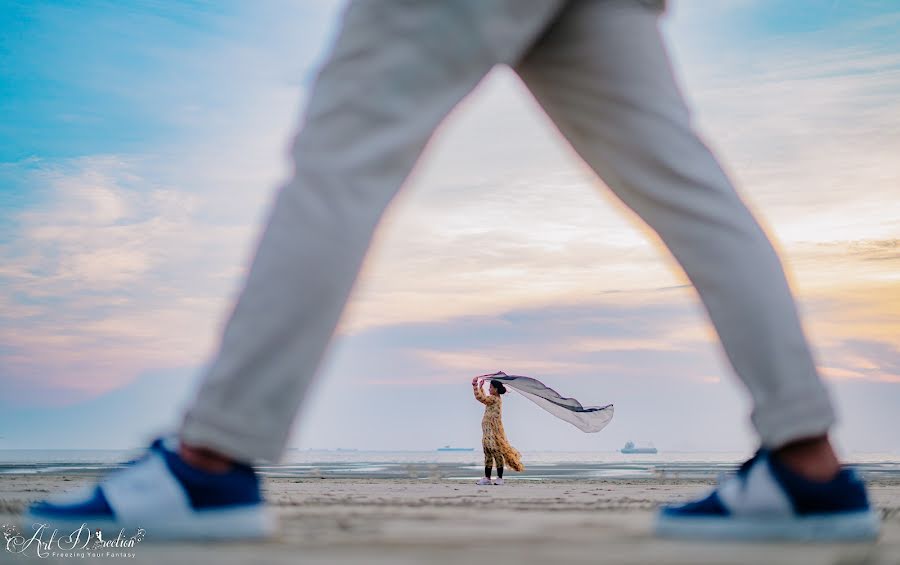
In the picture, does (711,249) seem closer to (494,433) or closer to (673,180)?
(673,180)

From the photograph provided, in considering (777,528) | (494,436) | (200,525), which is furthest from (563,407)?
(200,525)

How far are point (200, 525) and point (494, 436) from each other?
40.8 ft

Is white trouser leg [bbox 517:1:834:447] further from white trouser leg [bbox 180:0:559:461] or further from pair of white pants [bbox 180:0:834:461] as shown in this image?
white trouser leg [bbox 180:0:559:461]

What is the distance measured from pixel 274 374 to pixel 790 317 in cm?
115

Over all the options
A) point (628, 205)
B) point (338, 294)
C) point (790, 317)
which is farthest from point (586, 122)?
point (338, 294)

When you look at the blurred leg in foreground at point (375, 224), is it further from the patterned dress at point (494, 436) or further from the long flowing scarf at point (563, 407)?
the patterned dress at point (494, 436)

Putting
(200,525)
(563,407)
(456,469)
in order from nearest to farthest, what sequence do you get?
(200,525), (563,407), (456,469)

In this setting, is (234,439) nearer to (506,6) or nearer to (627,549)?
(627,549)

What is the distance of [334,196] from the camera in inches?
68.4

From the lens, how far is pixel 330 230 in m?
1.73

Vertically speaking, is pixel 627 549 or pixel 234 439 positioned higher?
pixel 234 439

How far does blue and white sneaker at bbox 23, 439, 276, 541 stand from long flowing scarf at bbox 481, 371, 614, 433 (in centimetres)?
911

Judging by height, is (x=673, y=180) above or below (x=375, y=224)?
above

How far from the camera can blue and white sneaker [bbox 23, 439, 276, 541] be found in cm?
180
